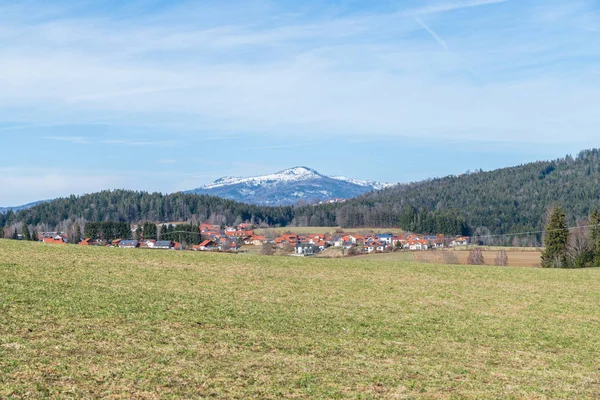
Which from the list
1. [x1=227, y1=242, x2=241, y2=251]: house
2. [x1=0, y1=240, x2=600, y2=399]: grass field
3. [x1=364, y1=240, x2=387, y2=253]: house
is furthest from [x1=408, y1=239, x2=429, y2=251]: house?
[x1=0, y1=240, x2=600, y2=399]: grass field

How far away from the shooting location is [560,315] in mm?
22547

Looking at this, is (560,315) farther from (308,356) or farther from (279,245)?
(279,245)

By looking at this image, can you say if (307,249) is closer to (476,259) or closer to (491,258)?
(491,258)

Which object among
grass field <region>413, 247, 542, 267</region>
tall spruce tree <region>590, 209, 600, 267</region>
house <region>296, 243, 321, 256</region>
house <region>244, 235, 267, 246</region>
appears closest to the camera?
tall spruce tree <region>590, 209, 600, 267</region>

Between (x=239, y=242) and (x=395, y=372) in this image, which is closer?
(x=395, y=372)

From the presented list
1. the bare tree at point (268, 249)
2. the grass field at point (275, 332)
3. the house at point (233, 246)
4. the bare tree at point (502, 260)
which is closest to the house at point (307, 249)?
the bare tree at point (268, 249)

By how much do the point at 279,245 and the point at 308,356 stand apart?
102822 mm

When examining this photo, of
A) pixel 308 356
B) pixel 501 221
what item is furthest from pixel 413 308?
pixel 501 221

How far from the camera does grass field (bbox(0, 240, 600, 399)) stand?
11234 mm

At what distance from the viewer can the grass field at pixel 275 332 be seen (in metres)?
11.2

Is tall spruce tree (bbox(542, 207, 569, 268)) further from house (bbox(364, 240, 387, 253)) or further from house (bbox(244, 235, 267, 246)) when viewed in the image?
house (bbox(244, 235, 267, 246))

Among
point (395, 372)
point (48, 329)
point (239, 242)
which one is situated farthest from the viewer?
point (239, 242)

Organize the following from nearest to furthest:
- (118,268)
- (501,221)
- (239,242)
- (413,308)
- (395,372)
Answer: (395,372), (413,308), (118,268), (239,242), (501,221)

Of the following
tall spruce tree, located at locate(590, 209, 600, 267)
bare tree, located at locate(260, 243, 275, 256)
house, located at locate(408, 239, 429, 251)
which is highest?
tall spruce tree, located at locate(590, 209, 600, 267)
